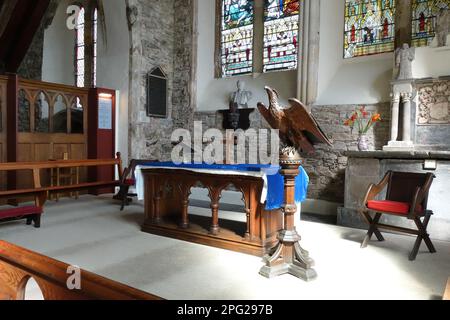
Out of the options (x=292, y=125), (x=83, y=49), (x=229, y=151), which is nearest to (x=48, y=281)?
(x=292, y=125)

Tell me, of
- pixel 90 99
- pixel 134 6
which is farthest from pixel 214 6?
pixel 90 99

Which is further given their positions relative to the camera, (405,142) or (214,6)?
(214,6)

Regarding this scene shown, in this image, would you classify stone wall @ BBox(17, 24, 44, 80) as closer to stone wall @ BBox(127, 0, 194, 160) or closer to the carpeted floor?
stone wall @ BBox(127, 0, 194, 160)

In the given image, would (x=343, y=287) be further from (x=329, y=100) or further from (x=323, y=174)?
(x=329, y=100)

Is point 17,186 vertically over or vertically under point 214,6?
under

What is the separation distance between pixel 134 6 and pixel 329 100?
4394 mm

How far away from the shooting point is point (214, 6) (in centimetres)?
789

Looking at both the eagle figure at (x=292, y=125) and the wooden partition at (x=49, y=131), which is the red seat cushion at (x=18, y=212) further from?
the eagle figure at (x=292, y=125)

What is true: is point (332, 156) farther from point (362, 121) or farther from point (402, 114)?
point (402, 114)

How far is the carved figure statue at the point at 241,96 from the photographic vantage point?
283 inches

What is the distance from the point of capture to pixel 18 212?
4289 millimetres

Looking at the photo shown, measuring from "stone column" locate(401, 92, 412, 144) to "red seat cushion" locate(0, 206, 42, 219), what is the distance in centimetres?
505

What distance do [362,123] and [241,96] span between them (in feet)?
7.94

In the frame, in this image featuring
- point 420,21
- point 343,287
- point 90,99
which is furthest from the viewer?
point 90,99
